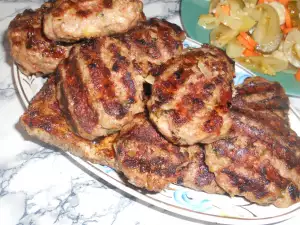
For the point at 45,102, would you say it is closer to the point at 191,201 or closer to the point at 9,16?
the point at 191,201

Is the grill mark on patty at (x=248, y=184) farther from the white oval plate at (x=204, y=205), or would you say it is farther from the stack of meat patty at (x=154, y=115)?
the white oval plate at (x=204, y=205)

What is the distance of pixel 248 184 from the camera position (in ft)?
7.45

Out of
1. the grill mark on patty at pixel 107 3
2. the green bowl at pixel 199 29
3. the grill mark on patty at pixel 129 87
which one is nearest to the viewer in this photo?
the grill mark on patty at pixel 129 87

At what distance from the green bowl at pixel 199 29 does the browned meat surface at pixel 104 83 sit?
5.39 ft

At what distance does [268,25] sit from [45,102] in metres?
2.69

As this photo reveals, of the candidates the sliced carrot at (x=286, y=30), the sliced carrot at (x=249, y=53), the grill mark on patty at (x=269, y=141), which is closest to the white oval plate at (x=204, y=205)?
the grill mark on patty at (x=269, y=141)

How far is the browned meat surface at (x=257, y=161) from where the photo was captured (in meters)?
2.27

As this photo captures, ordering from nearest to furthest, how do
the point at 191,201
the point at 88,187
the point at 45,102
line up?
1. the point at 191,201
2. the point at 45,102
3. the point at 88,187

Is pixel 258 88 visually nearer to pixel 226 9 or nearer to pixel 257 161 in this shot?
pixel 257 161

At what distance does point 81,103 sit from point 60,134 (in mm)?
300

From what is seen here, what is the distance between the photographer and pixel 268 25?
162 inches

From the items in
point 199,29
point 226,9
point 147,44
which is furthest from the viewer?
point 226,9

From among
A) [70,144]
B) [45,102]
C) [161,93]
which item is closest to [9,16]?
[45,102]

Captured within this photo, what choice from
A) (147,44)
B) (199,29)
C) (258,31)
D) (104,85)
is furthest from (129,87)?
(258,31)
